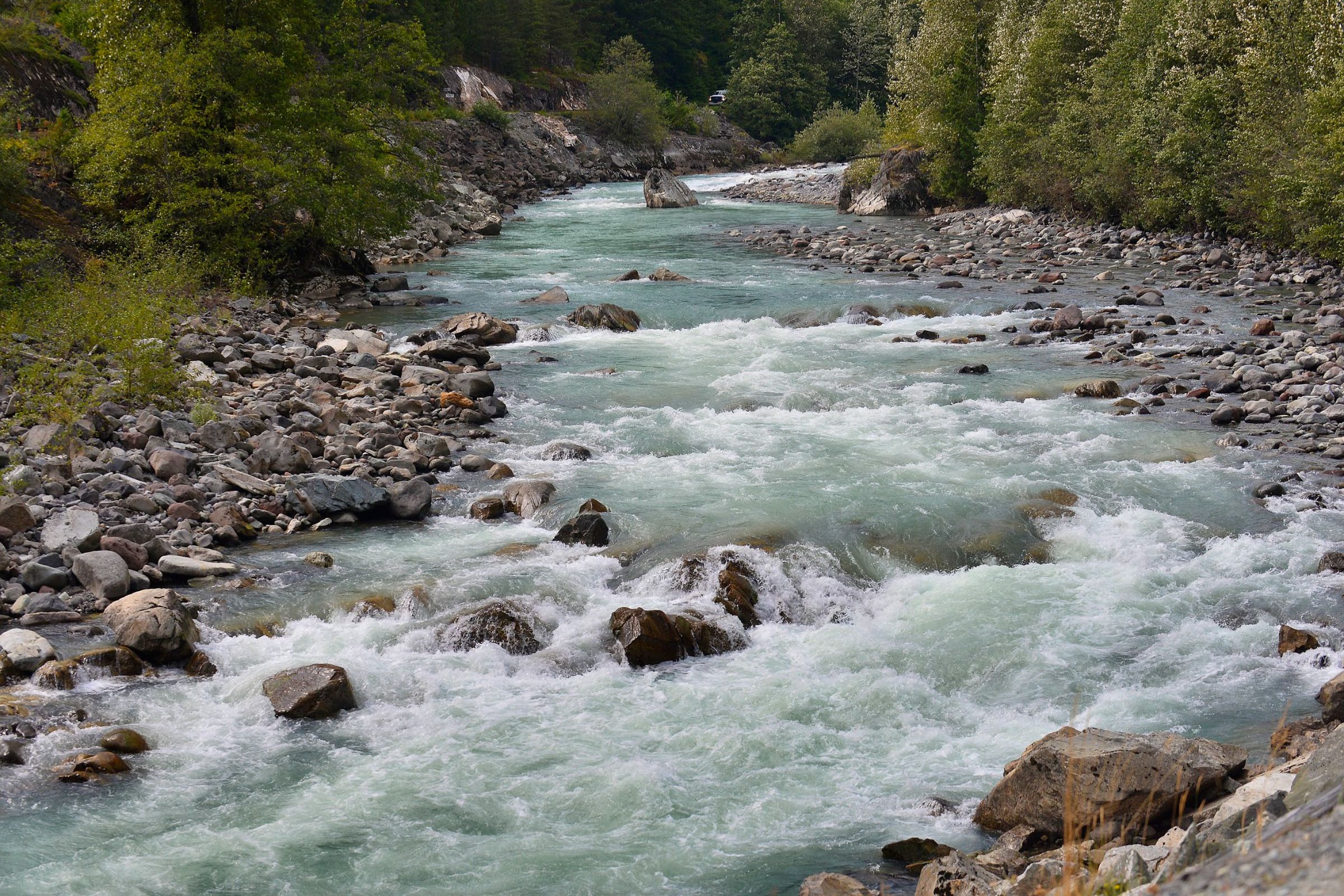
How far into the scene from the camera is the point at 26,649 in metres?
8.57

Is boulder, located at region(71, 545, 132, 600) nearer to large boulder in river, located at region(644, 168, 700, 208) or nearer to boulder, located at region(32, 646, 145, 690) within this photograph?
boulder, located at region(32, 646, 145, 690)

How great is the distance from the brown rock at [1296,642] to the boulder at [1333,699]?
39.0 inches

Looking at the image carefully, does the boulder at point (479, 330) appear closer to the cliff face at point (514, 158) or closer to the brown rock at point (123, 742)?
the cliff face at point (514, 158)

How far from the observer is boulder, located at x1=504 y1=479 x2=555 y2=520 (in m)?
12.5

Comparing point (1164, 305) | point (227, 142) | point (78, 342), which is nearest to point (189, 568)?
point (78, 342)

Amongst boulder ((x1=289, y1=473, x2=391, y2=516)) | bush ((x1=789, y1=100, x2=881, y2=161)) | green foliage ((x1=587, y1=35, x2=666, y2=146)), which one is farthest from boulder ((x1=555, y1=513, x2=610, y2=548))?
green foliage ((x1=587, y1=35, x2=666, y2=146))

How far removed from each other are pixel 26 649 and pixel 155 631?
3.09 feet

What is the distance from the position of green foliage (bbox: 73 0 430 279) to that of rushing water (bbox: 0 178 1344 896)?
31.1 feet

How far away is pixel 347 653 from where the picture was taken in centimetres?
930

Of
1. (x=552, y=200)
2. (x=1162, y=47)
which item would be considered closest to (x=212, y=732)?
(x=1162, y=47)

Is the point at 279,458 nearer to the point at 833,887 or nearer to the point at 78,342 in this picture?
the point at 78,342

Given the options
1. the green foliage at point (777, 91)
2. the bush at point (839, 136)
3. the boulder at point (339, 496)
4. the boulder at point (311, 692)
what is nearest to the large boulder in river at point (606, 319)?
the boulder at point (339, 496)

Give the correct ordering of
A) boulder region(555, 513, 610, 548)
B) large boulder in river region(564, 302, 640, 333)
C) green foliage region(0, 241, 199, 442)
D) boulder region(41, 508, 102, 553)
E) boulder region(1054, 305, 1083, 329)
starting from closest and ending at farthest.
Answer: boulder region(41, 508, 102, 553), boulder region(555, 513, 610, 548), green foliage region(0, 241, 199, 442), boulder region(1054, 305, 1083, 329), large boulder in river region(564, 302, 640, 333)

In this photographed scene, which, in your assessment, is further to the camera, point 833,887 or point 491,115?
point 491,115
